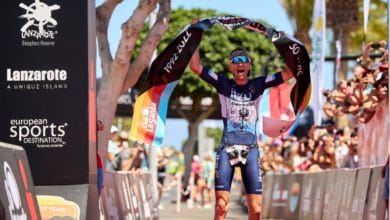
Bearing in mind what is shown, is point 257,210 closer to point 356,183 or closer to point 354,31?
point 356,183

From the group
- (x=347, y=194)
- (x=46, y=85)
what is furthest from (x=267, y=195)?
(x=46, y=85)

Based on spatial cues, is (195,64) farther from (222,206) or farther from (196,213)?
(196,213)

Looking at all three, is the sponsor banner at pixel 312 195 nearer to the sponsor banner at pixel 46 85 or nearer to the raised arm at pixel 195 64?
the raised arm at pixel 195 64

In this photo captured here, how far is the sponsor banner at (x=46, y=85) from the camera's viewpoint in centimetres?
911

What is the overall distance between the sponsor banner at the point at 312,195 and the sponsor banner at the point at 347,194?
245 centimetres

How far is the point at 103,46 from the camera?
15.3 m

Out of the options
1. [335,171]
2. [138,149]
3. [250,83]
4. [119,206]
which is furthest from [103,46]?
[138,149]

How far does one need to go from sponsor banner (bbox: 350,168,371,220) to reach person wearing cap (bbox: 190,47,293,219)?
9.04 feet

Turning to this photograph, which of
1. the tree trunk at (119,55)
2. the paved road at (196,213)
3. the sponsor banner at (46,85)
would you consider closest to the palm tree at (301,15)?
the paved road at (196,213)

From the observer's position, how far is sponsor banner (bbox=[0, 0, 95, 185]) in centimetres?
911

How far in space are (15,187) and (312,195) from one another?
12.3 metres

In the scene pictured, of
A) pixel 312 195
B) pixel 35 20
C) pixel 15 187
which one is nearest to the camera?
pixel 15 187

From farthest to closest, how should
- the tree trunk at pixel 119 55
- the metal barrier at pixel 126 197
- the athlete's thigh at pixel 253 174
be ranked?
the tree trunk at pixel 119 55 → the metal barrier at pixel 126 197 → the athlete's thigh at pixel 253 174

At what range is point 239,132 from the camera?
1028 centimetres
